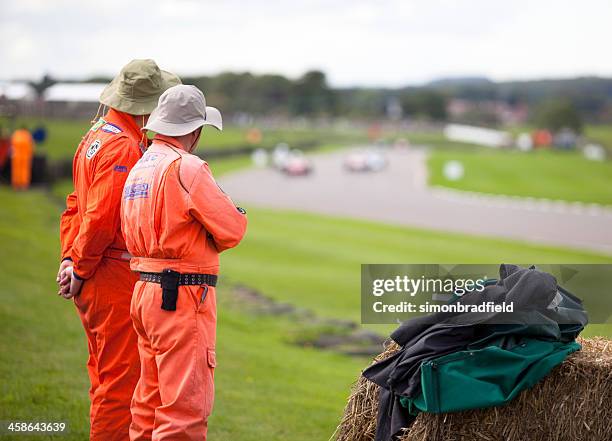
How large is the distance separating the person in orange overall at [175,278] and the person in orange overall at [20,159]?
28.0 metres

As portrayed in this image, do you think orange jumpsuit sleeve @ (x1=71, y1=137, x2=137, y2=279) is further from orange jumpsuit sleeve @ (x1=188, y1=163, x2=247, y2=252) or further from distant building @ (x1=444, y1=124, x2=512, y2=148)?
distant building @ (x1=444, y1=124, x2=512, y2=148)

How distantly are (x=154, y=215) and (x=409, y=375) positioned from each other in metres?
1.62

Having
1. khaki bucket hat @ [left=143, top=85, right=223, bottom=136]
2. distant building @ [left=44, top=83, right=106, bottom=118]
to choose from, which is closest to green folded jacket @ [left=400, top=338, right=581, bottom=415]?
khaki bucket hat @ [left=143, top=85, right=223, bottom=136]

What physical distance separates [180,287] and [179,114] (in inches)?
39.2

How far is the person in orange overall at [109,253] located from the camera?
17.2ft

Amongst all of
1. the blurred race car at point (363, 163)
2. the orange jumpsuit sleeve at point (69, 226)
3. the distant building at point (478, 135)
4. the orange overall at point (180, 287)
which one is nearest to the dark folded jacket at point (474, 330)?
the orange overall at point (180, 287)

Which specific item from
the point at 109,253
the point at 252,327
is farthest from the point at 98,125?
the point at 252,327

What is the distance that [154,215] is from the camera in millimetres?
4730

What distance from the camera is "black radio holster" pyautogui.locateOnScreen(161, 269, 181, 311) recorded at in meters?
4.67

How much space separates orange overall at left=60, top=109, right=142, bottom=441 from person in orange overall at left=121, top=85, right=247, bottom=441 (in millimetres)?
366

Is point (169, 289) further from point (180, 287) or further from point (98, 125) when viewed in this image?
point (98, 125)

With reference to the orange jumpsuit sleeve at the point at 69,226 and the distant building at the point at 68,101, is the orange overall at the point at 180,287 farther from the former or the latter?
the distant building at the point at 68,101

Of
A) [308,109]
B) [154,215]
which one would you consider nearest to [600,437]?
[154,215]

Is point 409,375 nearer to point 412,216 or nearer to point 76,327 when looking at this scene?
point 76,327
